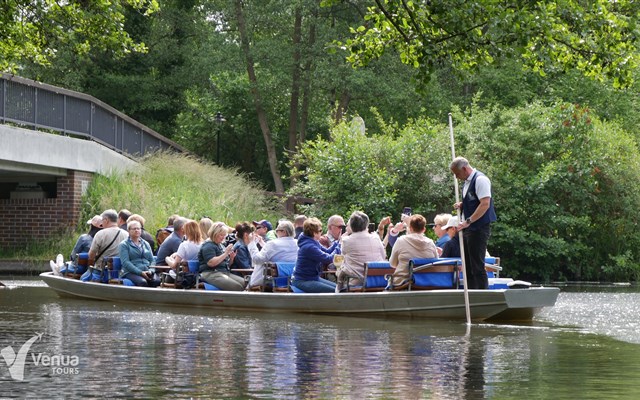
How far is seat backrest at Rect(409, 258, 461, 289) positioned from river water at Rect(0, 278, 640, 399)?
62 cm

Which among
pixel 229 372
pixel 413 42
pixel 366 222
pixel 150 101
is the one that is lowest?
pixel 229 372

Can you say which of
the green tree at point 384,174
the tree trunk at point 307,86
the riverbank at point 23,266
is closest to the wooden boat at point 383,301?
the green tree at point 384,174

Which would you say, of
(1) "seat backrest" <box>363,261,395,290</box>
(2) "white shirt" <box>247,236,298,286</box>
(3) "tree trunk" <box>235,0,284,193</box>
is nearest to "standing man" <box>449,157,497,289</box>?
(1) "seat backrest" <box>363,261,395,290</box>

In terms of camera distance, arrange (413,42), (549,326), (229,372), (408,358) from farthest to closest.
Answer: (549,326)
(413,42)
(408,358)
(229,372)

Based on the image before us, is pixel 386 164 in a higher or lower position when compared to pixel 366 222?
higher

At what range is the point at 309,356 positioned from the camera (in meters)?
11.9

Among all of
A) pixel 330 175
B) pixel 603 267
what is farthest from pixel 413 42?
pixel 603 267

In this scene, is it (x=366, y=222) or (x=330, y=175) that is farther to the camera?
(x=330, y=175)

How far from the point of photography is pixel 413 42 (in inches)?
587

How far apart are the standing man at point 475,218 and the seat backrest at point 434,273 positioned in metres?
0.28

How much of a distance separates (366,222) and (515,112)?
17418 millimetres

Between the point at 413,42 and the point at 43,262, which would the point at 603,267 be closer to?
the point at 43,262

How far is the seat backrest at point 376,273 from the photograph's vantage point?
55.9 ft

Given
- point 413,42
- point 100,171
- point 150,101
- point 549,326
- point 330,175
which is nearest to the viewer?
point 413,42
